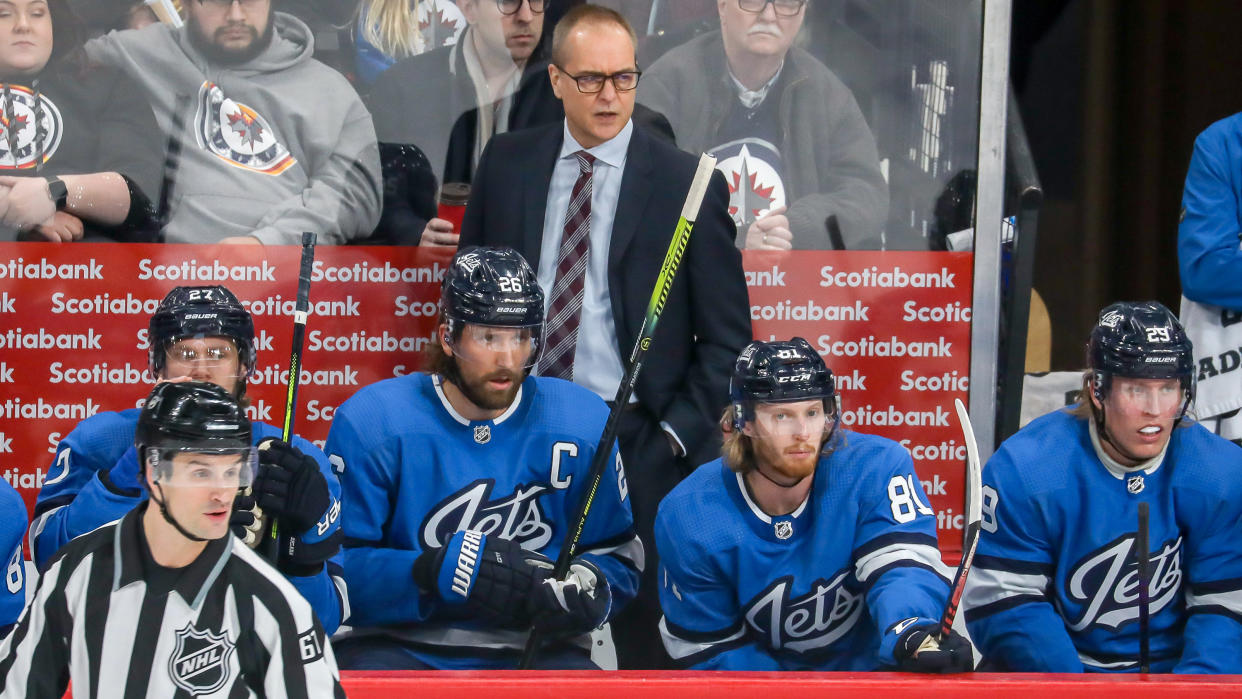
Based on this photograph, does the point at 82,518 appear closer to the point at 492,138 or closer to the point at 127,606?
the point at 127,606

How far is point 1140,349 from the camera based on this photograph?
3068 millimetres

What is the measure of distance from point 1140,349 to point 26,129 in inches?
114

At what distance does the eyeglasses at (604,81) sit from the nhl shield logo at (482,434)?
3.12 feet

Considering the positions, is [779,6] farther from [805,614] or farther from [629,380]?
[805,614]

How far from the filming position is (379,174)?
410cm

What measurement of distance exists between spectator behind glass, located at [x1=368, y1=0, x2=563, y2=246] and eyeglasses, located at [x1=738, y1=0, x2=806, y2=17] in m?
0.57

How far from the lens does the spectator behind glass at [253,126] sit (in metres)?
4.03

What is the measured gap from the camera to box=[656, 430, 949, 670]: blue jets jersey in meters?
3.01

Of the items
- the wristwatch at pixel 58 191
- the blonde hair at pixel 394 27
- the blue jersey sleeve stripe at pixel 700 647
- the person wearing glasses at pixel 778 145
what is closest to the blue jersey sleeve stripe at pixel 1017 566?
the blue jersey sleeve stripe at pixel 700 647

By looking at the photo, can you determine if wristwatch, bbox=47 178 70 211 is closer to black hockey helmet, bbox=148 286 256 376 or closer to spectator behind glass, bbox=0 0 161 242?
spectator behind glass, bbox=0 0 161 242

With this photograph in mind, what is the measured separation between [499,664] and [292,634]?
→ 0.97 metres

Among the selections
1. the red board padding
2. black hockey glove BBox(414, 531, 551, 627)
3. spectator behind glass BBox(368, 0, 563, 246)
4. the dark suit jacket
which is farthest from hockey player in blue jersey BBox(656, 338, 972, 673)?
spectator behind glass BBox(368, 0, 563, 246)

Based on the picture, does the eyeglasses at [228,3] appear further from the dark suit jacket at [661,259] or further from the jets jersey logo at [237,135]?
the dark suit jacket at [661,259]

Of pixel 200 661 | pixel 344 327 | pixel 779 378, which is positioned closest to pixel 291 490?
pixel 200 661
